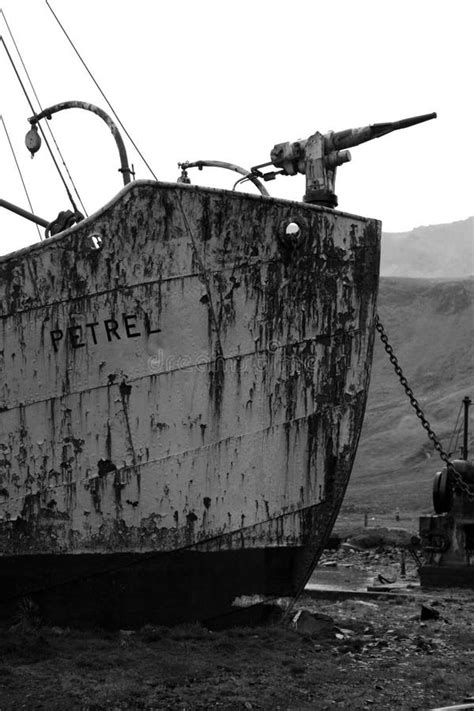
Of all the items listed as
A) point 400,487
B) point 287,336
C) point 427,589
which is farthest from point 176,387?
point 400,487

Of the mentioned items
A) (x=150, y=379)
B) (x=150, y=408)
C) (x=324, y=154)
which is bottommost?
(x=150, y=408)

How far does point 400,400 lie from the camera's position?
234 feet

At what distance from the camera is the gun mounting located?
8969 mm

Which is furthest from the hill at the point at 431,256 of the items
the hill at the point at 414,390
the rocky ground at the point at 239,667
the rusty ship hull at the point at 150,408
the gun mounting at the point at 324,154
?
the rusty ship hull at the point at 150,408

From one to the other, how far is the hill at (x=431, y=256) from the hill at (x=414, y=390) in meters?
74.5

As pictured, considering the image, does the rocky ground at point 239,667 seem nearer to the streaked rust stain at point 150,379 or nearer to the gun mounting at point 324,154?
the streaked rust stain at point 150,379

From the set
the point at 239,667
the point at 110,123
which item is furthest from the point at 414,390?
the point at 239,667

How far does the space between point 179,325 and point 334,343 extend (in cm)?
144

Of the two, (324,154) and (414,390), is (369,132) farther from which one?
(414,390)

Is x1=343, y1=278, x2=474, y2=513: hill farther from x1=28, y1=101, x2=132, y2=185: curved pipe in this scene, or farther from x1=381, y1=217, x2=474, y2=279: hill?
x1=381, y1=217, x2=474, y2=279: hill

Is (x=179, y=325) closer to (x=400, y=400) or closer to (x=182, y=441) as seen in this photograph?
(x=182, y=441)

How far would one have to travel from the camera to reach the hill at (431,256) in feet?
579

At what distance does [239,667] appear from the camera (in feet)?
23.2

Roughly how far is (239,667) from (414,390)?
223ft
